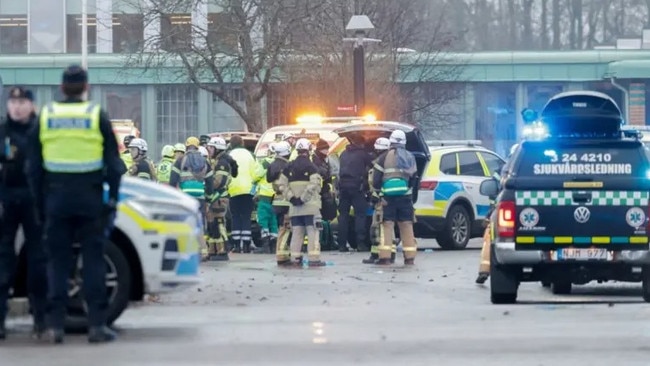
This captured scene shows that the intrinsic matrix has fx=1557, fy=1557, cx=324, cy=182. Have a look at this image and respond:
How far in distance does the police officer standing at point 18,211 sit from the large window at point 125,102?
4111 cm

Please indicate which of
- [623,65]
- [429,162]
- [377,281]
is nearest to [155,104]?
[623,65]

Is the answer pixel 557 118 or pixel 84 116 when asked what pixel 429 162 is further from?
pixel 84 116

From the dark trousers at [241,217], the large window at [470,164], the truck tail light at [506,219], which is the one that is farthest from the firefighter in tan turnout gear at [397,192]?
the truck tail light at [506,219]

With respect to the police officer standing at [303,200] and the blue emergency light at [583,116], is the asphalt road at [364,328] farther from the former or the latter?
the police officer standing at [303,200]

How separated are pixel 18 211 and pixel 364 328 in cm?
277

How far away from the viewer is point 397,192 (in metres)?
21.0

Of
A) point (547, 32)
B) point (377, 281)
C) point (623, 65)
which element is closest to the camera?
point (377, 281)

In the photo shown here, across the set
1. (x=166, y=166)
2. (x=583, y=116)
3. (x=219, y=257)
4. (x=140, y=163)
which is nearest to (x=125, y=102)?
(x=166, y=166)

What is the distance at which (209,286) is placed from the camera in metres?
17.2

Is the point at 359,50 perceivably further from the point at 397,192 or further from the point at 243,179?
the point at 397,192

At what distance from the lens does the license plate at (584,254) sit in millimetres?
14766

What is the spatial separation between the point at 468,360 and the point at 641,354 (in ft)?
3.89

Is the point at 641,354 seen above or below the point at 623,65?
below

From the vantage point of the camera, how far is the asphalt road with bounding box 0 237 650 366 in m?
10.1
